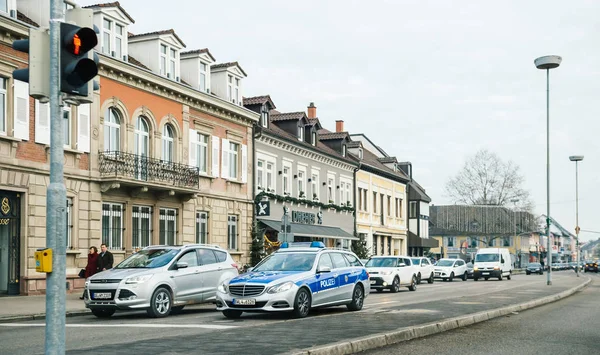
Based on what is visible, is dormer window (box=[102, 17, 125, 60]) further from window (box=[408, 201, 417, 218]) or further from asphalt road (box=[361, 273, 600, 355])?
window (box=[408, 201, 417, 218])

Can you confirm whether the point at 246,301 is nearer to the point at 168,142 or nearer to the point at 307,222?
the point at 168,142

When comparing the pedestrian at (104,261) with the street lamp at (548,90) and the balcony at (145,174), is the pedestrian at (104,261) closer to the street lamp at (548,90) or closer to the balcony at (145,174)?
the balcony at (145,174)

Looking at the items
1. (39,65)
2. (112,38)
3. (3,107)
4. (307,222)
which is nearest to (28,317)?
(3,107)

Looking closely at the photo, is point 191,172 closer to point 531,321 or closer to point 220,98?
point 220,98

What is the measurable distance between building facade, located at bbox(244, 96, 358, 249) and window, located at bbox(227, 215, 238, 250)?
1568mm

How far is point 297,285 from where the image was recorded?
1652cm

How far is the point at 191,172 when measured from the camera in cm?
3300

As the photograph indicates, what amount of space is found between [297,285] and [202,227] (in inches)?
771

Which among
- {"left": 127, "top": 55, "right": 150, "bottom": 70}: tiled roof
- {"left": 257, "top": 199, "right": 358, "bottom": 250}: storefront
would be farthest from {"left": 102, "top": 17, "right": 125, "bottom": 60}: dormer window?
{"left": 257, "top": 199, "right": 358, "bottom": 250}: storefront

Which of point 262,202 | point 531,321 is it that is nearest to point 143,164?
point 262,202

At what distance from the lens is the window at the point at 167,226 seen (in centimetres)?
3238

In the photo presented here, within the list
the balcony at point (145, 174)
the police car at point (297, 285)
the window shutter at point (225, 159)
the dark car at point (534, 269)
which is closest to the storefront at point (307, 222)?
the window shutter at point (225, 159)

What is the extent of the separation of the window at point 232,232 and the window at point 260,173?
3035 mm

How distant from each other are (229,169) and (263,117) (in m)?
6.08
